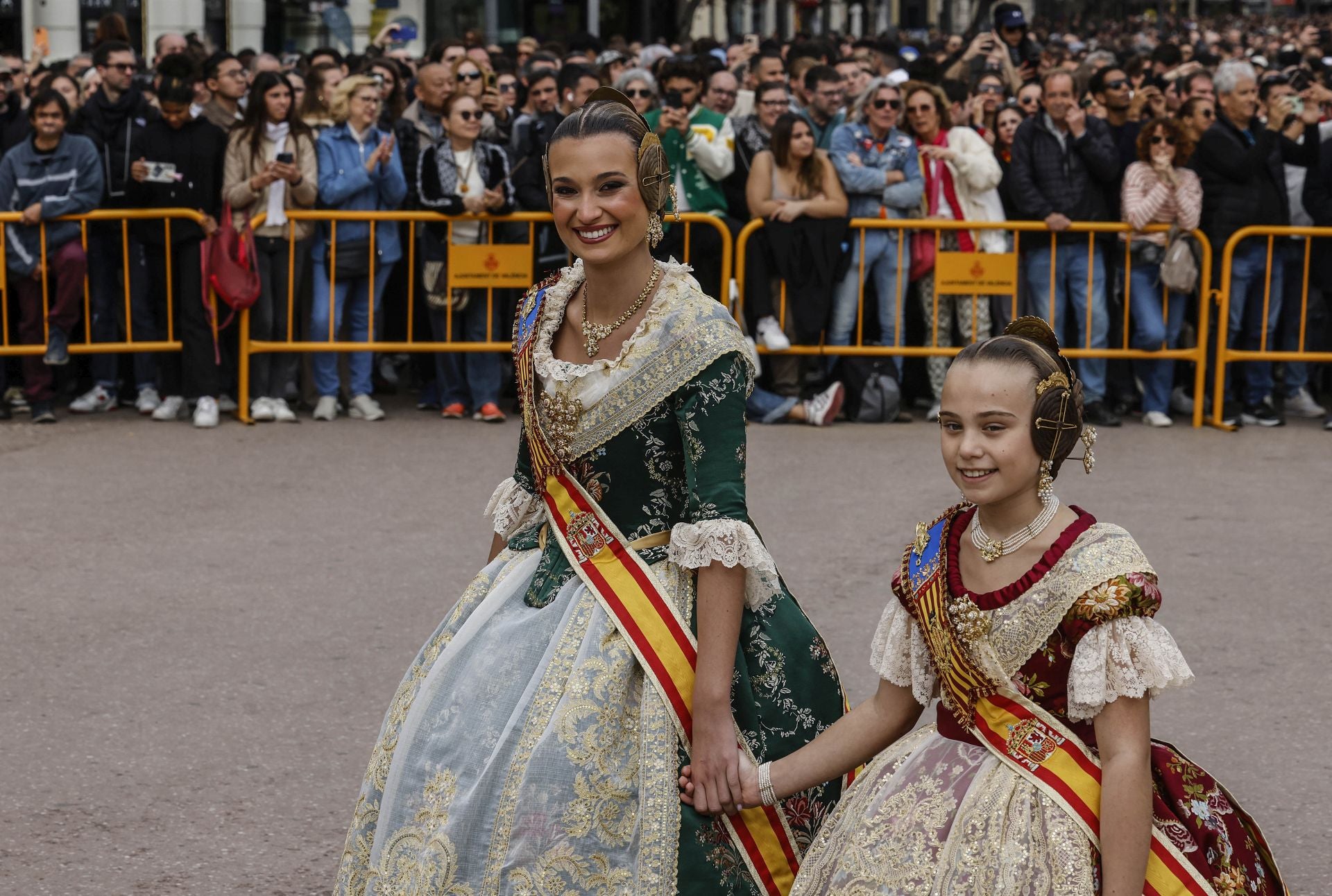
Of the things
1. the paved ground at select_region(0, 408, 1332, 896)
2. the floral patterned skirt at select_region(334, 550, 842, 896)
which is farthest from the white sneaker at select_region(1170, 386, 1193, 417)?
the floral patterned skirt at select_region(334, 550, 842, 896)

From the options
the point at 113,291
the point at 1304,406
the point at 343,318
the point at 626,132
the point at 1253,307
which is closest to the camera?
the point at 626,132

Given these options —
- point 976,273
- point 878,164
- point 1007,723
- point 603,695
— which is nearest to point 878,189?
point 878,164

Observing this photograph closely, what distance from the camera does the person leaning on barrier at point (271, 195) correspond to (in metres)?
9.59

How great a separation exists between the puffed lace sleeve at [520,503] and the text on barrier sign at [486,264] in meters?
6.47

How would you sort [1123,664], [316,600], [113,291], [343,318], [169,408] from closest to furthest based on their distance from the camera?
1. [1123,664]
2. [316,600]
3. [169,408]
4. [113,291]
5. [343,318]

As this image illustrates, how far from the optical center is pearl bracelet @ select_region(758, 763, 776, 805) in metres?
3.13

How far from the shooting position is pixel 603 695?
124 inches

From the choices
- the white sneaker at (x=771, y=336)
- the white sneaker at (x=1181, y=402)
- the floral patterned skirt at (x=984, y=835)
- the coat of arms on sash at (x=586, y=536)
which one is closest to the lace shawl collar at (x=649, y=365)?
the coat of arms on sash at (x=586, y=536)

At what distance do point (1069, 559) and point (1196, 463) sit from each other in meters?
6.56

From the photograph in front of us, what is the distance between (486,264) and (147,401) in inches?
75.4

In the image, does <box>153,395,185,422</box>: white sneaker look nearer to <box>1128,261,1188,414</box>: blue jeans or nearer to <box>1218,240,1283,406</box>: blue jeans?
<box>1128,261,1188,414</box>: blue jeans

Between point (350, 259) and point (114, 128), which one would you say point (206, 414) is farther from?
point (114, 128)

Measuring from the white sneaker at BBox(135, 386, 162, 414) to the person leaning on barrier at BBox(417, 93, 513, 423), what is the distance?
Answer: 4.88ft

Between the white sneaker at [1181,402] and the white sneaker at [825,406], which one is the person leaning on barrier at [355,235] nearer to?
the white sneaker at [825,406]
